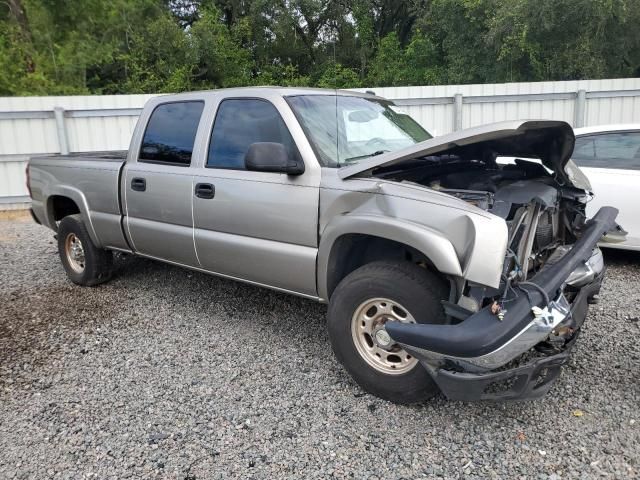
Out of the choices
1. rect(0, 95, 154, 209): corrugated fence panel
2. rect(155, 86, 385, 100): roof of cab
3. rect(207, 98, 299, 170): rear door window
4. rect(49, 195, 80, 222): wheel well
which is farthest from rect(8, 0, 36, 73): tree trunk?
rect(207, 98, 299, 170): rear door window

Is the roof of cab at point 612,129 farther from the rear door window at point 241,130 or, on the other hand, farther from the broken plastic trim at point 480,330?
the rear door window at point 241,130

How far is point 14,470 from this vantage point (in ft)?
9.29

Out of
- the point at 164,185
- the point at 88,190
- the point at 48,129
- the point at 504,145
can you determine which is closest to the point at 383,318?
the point at 504,145

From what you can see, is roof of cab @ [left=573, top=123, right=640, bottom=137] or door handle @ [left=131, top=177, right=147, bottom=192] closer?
door handle @ [left=131, top=177, right=147, bottom=192]

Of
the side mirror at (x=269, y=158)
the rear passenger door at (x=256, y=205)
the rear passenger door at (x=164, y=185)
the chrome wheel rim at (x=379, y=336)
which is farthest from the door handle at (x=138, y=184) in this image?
the chrome wheel rim at (x=379, y=336)

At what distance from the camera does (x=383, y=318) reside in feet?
10.6

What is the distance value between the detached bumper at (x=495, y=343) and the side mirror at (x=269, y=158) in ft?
4.19

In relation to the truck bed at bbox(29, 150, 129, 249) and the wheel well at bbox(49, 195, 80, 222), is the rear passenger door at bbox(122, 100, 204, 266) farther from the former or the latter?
the wheel well at bbox(49, 195, 80, 222)

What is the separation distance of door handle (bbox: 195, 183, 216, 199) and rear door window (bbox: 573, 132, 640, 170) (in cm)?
401

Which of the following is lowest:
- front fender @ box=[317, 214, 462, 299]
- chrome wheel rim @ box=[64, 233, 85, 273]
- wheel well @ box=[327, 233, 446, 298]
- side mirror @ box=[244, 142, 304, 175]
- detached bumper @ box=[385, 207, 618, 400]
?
chrome wheel rim @ box=[64, 233, 85, 273]

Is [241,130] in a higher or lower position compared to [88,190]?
higher

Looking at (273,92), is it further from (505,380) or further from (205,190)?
(505,380)

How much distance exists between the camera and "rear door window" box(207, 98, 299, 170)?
3898 millimetres

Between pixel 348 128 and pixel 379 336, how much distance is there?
163 centimetres
